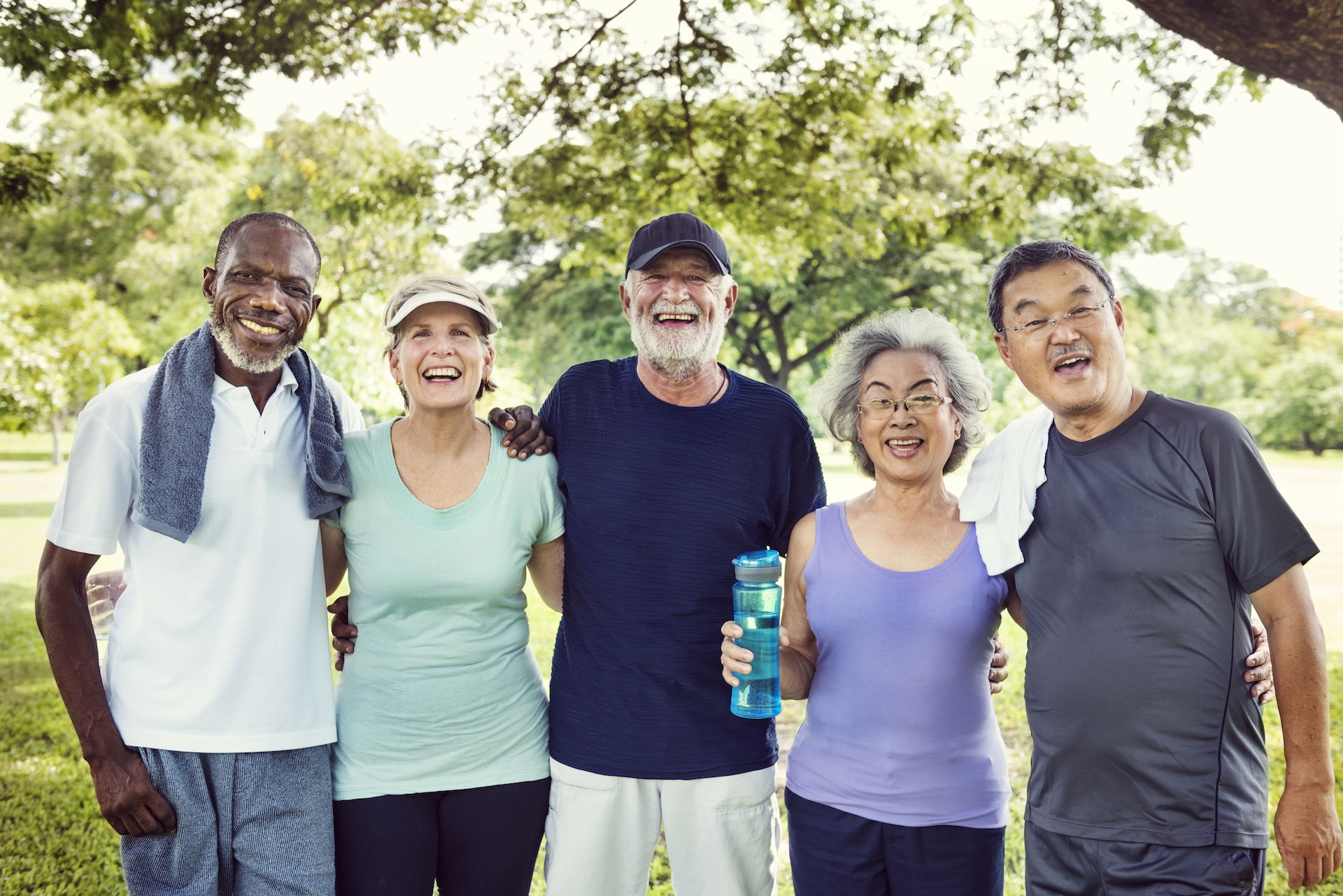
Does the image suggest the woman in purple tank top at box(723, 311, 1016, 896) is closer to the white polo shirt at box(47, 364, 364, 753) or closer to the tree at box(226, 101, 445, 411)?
the white polo shirt at box(47, 364, 364, 753)

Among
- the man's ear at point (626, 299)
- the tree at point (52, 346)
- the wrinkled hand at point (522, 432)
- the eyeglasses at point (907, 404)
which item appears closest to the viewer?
the eyeglasses at point (907, 404)

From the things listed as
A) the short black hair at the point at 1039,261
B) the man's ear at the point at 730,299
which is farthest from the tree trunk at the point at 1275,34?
the man's ear at the point at 730,299

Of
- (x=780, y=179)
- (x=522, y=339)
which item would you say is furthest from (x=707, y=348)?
(x=522, y=339)

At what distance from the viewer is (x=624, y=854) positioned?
3.00 meters

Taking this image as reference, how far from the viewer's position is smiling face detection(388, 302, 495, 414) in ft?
9.41

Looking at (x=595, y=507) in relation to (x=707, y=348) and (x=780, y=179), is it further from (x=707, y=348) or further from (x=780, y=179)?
(x=780, y=179)

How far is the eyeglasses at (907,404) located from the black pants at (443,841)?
1503 mm

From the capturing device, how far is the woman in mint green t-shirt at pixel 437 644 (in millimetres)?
2770

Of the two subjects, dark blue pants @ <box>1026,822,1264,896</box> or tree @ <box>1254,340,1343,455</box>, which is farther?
tree @ <box>1254,340,1343,455</box>

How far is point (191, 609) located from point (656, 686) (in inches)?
52.0

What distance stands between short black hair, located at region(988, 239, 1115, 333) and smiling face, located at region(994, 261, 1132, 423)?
2cm

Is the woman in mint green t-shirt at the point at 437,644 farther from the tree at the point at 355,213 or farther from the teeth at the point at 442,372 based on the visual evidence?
the tree at the point at 355,213

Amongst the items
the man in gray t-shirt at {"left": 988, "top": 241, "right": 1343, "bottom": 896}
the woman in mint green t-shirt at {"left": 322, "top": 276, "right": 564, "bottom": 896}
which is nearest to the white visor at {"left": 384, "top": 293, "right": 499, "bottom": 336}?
the woman in mint green t-shirt at {"left": 322, "top": 276, "right": 564, "bottom": 896}

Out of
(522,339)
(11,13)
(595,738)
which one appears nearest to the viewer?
(595,738)
